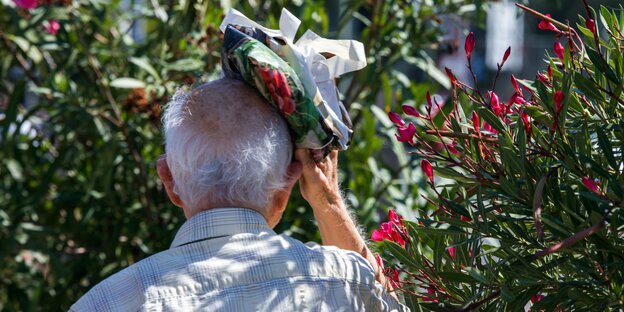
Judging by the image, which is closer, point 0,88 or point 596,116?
point 596,116

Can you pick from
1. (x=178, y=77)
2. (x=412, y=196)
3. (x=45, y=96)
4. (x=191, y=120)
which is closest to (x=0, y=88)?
(x=45, y=96)

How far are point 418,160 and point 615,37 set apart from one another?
Answer: 5.78ft

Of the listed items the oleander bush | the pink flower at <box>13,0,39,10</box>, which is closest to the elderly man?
the oleander bush

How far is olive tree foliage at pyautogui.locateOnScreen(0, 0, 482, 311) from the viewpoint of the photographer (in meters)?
3.08

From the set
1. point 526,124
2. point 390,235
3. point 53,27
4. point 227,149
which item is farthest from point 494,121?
point 53,27

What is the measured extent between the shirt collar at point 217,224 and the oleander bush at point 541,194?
0.23 meters

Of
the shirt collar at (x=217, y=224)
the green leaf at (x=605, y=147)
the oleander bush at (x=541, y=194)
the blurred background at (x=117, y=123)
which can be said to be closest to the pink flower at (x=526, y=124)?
the oleander bush at (x=541, y=194)

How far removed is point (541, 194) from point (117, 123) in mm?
2028

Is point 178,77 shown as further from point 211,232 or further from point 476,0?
point 211,232

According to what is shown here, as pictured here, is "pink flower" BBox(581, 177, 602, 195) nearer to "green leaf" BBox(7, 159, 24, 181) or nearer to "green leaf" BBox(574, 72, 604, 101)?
"green leaf" BBox(574, 72, 604, 101)

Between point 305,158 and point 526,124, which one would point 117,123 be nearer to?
point 305,158

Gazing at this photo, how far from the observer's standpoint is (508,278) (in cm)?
135

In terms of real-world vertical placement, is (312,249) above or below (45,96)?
above

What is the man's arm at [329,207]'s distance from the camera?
64.7 inches
